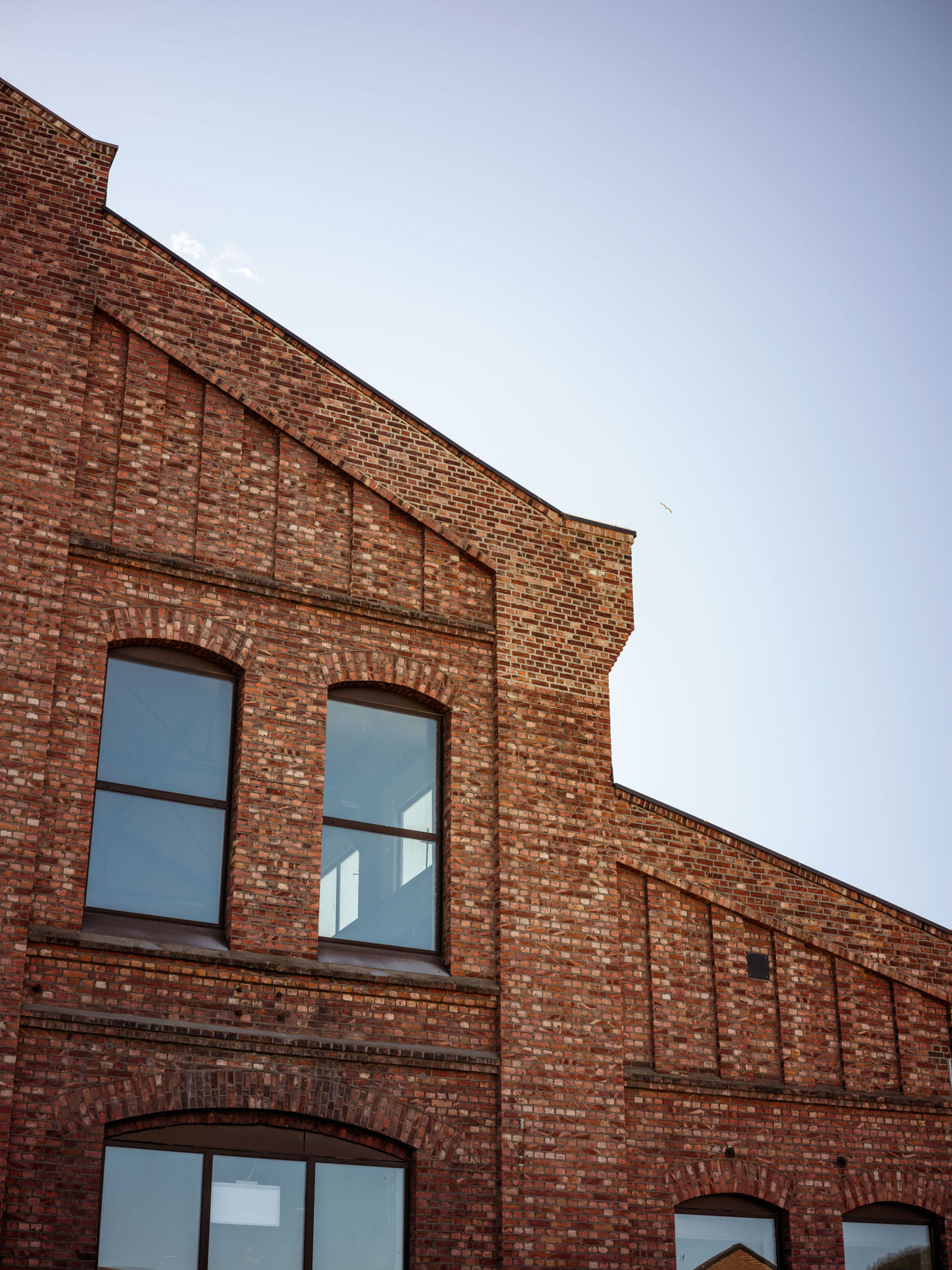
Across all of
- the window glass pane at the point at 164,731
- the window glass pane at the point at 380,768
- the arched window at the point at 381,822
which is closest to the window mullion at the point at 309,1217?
the arched window at the point at 381,822

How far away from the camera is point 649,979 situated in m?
14.3

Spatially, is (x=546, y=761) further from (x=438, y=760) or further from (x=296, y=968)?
(x=296, y=968)

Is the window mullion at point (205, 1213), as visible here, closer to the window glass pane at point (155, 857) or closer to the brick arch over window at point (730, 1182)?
the window glass pane at point (155, 857)

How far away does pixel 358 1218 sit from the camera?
12.2 meters

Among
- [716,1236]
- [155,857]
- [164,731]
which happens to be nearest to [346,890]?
[155,857]

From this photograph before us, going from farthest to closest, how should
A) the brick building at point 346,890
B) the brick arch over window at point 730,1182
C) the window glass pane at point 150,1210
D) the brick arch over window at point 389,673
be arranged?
1. the brick arch over window at point 389,673
2. the brick arch over window at point 730,1182
3. the brick building at point 346,890
4. the window glass pane at point 150,1210

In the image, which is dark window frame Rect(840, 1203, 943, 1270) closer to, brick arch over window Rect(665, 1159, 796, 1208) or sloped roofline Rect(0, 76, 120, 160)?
brick arch over window Rect(665, 1159, 796, 1208)

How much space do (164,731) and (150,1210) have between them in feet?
13.6

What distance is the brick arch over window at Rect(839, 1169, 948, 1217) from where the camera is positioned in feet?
47.1

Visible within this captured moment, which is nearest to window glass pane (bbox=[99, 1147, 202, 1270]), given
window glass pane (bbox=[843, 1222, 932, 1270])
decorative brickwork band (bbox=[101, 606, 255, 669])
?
decorative brickwork band (bbox=[101, 606, 255, 669])

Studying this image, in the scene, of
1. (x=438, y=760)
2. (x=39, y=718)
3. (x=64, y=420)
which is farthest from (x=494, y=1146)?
(x=64, y=420)

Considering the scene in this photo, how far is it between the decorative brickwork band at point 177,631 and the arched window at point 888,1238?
840cm

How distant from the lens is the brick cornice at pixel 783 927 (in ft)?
48.1

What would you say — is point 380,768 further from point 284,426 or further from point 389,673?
point 284,426
